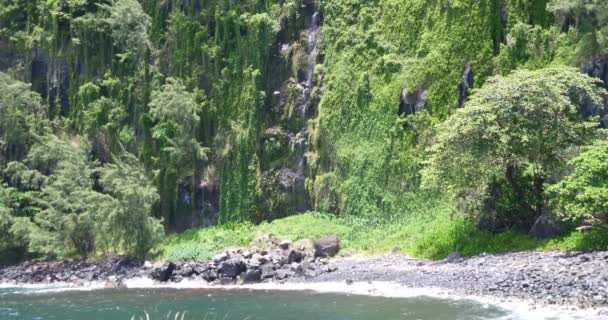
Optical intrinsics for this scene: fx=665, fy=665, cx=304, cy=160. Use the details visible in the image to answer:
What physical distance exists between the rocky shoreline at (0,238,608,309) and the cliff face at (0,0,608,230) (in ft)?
17.8

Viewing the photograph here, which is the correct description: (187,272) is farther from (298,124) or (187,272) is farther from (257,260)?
(298,124)

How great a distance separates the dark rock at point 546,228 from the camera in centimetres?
2544

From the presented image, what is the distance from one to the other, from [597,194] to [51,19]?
4086cm

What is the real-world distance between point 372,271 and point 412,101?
11.0 meters

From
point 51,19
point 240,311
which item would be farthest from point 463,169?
point 51,19

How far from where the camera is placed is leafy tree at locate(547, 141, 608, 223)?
878 inches

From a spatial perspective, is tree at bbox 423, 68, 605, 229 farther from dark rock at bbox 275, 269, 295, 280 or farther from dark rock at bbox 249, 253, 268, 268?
dark rock at bbox 249, 253, 268, 268

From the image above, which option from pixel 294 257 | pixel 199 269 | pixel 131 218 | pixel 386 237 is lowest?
pixel 199 269

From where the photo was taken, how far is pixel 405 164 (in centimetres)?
3397

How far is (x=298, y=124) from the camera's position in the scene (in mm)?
39594

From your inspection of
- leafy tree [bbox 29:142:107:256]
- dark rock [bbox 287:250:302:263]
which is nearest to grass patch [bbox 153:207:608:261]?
dark rock [bbox 287:250:302:263]

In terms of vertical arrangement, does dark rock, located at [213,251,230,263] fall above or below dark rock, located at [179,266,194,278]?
above

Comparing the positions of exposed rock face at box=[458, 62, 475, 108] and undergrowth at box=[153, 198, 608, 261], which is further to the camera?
exposed rock face at box=[458, 62, 475, 108]

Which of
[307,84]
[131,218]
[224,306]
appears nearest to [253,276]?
[224,306]
